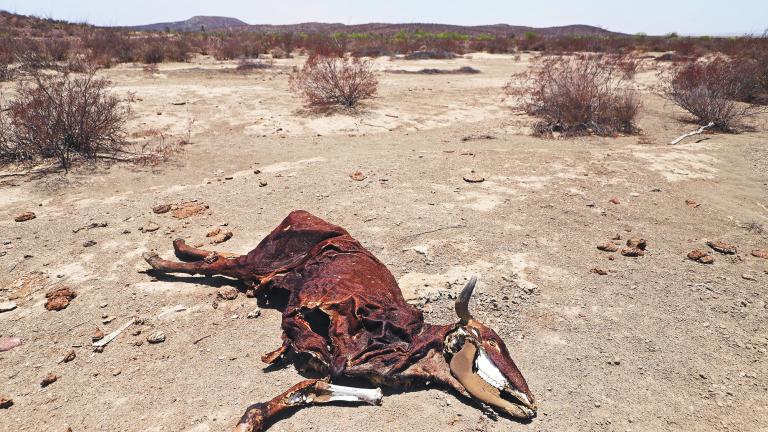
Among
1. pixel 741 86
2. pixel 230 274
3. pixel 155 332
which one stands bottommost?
pixel 155 332

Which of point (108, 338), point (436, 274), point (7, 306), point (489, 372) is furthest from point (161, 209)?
point (489, 372)

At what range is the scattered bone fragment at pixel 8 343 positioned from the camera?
128 inches

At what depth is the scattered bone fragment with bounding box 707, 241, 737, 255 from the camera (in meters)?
4.40

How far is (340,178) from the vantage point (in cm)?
632

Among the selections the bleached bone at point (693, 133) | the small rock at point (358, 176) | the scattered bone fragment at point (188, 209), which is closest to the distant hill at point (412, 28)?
the bleached bone at point (693, 133)

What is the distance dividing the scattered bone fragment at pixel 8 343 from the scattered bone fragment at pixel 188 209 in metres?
2.20

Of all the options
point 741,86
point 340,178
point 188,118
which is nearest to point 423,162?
point 340,178

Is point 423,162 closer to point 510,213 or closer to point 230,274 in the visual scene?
point 510,213

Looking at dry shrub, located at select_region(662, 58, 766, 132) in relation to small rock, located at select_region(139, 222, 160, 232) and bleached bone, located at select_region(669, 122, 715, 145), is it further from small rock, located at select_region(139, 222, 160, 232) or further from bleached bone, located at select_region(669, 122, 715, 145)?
small rock, located at select_region(139, 222, 160, 232)

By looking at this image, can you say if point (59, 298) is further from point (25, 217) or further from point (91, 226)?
point (25, 217)

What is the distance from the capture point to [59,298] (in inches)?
147

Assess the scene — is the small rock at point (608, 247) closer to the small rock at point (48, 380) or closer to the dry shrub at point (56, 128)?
the small rock at point (48, 380)

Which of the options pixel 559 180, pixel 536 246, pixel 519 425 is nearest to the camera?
pixel 519 425

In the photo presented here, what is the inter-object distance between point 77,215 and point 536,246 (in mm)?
5219
